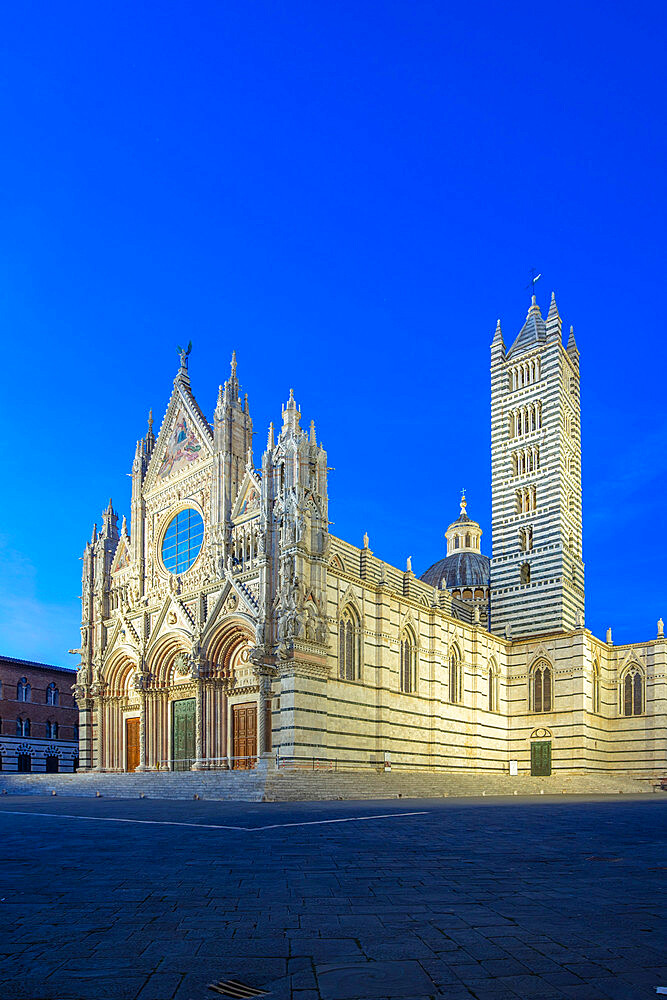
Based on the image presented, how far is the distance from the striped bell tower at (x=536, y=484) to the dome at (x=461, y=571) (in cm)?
1197

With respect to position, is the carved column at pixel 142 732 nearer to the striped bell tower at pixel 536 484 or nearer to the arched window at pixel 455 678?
the arched window at pixel 455 678

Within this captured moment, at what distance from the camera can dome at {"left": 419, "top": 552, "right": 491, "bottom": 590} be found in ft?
206

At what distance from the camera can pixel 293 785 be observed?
26.4m

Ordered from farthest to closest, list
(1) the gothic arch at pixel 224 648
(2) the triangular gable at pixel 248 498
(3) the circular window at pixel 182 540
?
(3) the circular window at pixel 182 540 → (2) the triangular gable at pixel 248 498 → (1) the gothic arch at pixel 224 648

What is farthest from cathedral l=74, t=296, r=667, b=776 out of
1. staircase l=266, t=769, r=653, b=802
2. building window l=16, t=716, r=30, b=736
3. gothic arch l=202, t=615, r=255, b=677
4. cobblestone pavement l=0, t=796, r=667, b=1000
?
cobblestone pavement l=0, t=796, r=667, b=1000

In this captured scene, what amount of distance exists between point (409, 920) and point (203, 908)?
66.6 inches

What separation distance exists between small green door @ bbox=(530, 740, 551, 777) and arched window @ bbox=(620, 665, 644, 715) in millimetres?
5924

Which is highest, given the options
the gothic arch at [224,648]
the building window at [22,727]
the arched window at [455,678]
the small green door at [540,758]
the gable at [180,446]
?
the gable at [180,446]

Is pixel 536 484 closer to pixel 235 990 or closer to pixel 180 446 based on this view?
pixel 180 446

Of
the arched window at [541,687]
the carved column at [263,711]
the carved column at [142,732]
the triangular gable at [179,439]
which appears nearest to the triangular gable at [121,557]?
the triangular gable at [179,439]

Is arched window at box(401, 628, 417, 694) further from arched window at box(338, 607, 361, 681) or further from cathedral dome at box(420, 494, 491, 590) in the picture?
cathedral dome at box(420, 494, 491, 590)

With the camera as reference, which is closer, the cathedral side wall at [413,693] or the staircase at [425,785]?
the staircase at [425,785]

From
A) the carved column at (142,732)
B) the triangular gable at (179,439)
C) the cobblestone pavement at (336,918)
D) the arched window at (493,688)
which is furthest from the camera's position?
the arched window at (493,688)

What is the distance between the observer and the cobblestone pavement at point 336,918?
461 centimetres
